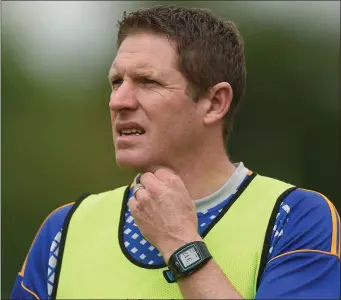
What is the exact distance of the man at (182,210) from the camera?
1996 millimetres

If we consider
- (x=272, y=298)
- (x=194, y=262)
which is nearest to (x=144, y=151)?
(x=194, y=262)

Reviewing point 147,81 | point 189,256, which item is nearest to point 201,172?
point 147,81

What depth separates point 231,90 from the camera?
7.79 feet

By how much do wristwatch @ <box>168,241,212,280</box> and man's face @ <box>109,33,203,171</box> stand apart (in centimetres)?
36

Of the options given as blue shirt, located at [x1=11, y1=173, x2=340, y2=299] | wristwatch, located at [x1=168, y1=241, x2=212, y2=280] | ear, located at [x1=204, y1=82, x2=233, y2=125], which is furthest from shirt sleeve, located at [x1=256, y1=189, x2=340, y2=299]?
ear, located at [x1=204, y1=82, x2=233, y2=125]

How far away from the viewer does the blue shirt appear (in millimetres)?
1945

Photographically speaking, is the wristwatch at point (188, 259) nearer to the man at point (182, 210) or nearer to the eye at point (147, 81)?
the man at point (182, 210)

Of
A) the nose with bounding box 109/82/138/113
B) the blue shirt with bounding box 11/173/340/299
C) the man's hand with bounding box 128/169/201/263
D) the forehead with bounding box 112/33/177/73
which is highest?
the forehead with bounding box 112/33/177/73

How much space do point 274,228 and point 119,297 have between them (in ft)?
1.67

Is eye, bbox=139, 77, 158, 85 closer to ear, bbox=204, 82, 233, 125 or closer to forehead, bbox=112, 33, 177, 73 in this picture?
forehead, bbox=112, 33, 177, 73

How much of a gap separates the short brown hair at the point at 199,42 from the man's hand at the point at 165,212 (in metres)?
0.32

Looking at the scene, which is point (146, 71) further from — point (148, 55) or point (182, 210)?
point (182, 210)

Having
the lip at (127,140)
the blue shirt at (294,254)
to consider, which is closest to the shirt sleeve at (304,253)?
the blue shirt at (294,254)

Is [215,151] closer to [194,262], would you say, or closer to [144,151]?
[144,151]
